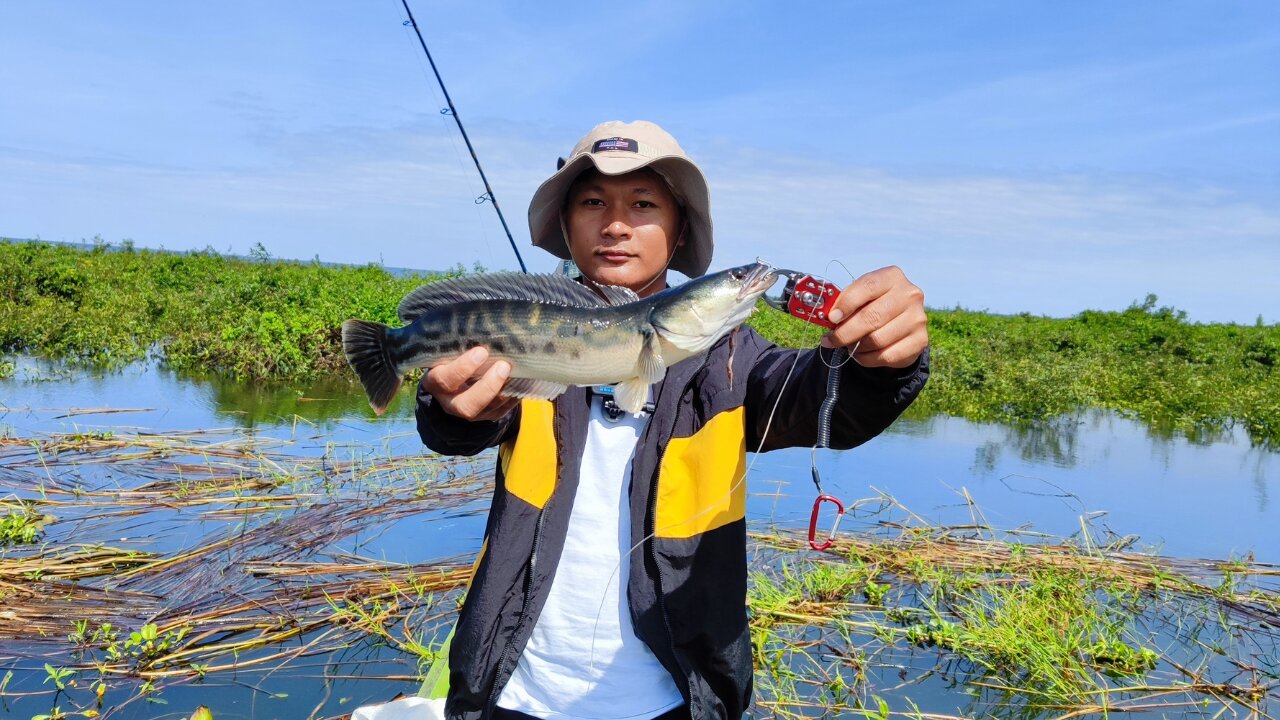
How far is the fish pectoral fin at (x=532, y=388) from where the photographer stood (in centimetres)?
237

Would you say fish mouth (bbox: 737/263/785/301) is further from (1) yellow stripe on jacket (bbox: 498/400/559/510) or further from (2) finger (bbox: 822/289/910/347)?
A: (1) yellow stripe on jacket (bbox: 498/400/559/510)

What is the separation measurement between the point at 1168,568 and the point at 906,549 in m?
1.82

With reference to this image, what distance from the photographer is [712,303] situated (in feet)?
7.38

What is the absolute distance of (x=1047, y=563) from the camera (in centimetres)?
614

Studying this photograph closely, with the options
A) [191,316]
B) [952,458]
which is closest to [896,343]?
[952,458]

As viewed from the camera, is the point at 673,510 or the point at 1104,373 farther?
the point at 1104,373

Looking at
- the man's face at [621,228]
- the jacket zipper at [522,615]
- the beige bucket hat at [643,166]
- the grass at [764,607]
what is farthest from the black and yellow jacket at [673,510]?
the grass at [764,607]

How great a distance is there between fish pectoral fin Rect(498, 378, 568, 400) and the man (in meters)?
0.04

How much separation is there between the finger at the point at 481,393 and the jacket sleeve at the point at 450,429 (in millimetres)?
58

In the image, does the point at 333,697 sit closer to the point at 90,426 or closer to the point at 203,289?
the point at 90,426

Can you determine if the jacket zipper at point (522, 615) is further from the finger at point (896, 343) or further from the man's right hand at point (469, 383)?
the finger at point (896, 343)

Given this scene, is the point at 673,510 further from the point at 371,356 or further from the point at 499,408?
the point at 371,356

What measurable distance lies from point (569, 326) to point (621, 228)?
378 mm

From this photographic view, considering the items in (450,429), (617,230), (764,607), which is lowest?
(764,607)
